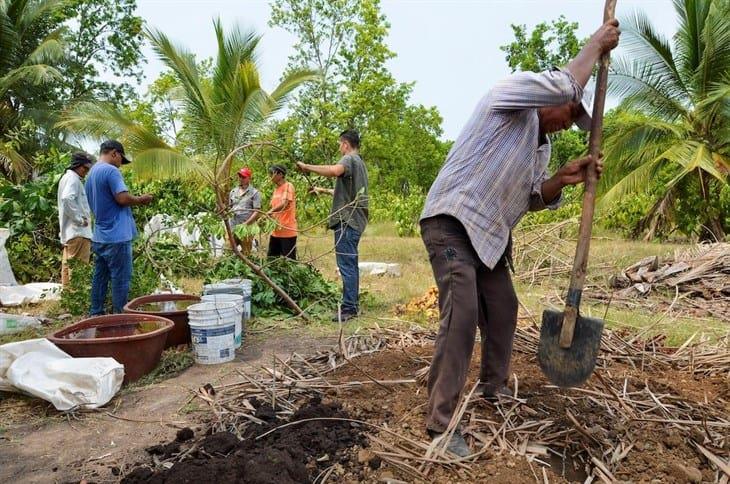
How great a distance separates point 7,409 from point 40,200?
4930mm

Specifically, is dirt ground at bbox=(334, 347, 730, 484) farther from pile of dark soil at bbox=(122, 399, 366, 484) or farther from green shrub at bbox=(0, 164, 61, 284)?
green shrub at bbox=(0, 164, 61, 284)

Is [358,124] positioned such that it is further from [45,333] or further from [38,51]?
[45,333]

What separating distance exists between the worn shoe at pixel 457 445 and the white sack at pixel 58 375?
7.48ft

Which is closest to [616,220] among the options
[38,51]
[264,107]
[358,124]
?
[358,124]

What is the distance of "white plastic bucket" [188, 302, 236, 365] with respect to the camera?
4445 millimetres

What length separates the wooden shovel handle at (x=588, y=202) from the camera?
2604 mm

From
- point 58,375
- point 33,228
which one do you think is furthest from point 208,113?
point 58,375

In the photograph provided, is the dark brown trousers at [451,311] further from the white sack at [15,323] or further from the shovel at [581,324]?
the white sack at [15,323]

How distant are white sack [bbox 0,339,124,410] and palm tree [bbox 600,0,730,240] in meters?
11.0

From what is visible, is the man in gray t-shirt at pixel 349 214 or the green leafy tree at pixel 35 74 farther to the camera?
the green leafy tree at pixel 35 74

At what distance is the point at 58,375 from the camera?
362 cm

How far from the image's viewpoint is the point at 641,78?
39.9 ft

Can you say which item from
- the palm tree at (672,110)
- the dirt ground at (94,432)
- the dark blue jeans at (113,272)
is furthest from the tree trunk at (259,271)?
the palm tree at (672,110)

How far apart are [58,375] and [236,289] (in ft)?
6.74
